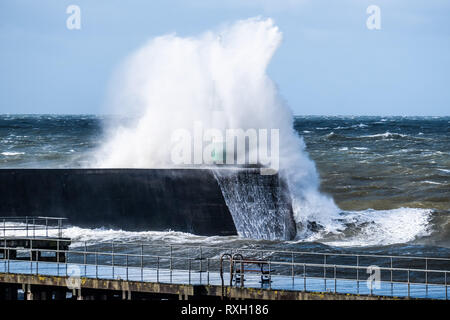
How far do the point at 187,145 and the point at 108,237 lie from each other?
9684mm

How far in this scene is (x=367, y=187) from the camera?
50.4m

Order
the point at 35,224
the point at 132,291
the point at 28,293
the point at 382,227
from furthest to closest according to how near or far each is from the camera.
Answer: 1. the point at 382,227
2. the point at 35,224
3. the point at 28,293
4. the point at 132,291

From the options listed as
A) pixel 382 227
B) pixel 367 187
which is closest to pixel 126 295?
pixel 382 227

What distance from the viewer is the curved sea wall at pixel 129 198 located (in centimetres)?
3106

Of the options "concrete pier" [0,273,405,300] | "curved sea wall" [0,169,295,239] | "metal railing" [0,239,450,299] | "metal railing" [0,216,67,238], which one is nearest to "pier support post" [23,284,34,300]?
"concrete pier" [0,273,405,300]

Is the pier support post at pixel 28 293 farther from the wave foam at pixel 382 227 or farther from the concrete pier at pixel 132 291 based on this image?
the wave foam at pixel 382 227

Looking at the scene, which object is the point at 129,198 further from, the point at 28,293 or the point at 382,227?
the point at 28,293

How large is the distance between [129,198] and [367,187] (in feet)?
71.9

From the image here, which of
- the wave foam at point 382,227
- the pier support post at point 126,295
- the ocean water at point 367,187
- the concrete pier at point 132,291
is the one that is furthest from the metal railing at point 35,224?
the pier support post at point 126,295

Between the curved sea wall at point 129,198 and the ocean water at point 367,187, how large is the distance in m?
0.47

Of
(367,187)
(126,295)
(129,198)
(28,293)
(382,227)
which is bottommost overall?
(382,227)

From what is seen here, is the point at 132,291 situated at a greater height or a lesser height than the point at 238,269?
lesser

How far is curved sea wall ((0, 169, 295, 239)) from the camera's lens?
1223 inches
